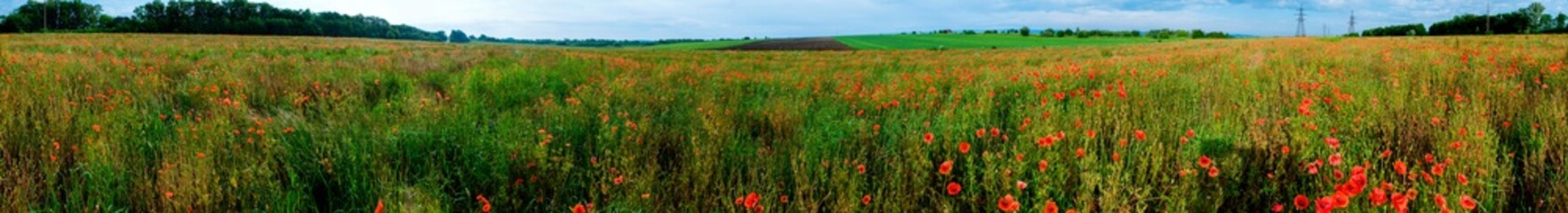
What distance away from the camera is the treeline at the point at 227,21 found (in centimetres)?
6328

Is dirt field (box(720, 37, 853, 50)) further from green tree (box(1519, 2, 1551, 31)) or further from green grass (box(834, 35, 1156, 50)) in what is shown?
green tree (box(1519, 2, 1551, 31))

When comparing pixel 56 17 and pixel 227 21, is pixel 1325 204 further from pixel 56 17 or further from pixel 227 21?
pixel 56 17

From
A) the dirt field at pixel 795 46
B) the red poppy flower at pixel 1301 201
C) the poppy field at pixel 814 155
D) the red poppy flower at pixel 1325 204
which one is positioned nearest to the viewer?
the red poppy flower at pixel 1325 204

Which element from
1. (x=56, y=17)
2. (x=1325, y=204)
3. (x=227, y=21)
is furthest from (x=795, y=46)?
(x=56, y=17)

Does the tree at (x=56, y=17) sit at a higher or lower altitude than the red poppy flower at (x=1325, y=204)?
higher

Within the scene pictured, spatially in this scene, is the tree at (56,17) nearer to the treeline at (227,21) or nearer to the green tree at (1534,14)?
the treeline at (227,21)

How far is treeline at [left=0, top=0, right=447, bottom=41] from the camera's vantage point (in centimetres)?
6328

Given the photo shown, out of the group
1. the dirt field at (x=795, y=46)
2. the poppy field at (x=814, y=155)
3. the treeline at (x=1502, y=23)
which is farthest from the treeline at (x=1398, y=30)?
the poppy field at (x=814, y=155)

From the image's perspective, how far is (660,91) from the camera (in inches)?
238

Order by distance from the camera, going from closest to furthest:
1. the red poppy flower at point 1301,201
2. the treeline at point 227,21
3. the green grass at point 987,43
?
the red poppy flower at point 1301,201, the green grass at point 987,43, the treeline at point 227,21

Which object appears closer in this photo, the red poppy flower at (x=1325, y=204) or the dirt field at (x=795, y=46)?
the red poppy flower at (x=1325, y=204)

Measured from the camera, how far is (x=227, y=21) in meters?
63.8

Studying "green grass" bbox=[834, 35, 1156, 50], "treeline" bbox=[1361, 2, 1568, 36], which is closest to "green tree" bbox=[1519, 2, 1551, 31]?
"treeline" bbox=[1361, 2, 1568, 36]

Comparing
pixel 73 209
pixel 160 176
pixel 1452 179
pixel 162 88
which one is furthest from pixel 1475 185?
pixel 162 88
